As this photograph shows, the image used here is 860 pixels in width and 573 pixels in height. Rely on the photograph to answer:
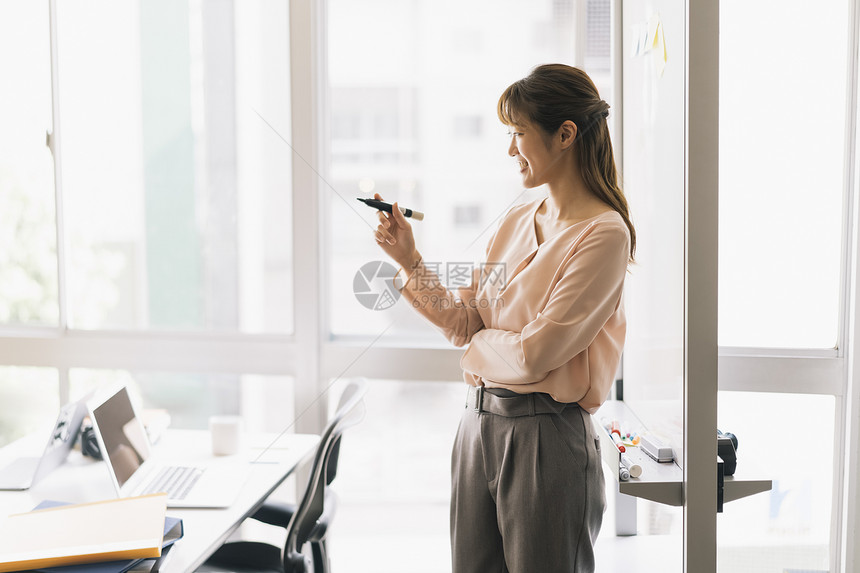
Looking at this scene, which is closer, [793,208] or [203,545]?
[203,545]

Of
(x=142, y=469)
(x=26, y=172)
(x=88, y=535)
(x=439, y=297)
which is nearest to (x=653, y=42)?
(x=439, y=297)

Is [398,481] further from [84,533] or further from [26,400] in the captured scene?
[26,400]

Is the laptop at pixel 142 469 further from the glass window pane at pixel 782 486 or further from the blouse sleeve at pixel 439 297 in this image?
the glass window pane at pixel 782 486

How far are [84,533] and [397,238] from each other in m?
0.71

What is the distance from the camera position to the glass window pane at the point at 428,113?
1184mm

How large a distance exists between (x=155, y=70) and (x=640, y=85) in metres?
1.39

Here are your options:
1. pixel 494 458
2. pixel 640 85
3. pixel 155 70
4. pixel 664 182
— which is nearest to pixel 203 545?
pixel 494 458

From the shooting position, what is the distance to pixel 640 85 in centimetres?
134

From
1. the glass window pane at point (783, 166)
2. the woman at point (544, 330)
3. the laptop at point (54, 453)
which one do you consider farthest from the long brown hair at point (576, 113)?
the laptop at point (54, 453)

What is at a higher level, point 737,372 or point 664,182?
point 664,182

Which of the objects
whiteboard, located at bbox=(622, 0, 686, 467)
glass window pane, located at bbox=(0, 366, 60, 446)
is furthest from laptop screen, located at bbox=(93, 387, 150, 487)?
whiteboard, located at bbox=(622, 0, 686, 467)

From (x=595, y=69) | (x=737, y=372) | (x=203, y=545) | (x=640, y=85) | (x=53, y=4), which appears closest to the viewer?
(x=203, y=545)

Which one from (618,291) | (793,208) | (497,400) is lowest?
(497,400)

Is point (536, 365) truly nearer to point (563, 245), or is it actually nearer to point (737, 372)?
point (563, 245)
